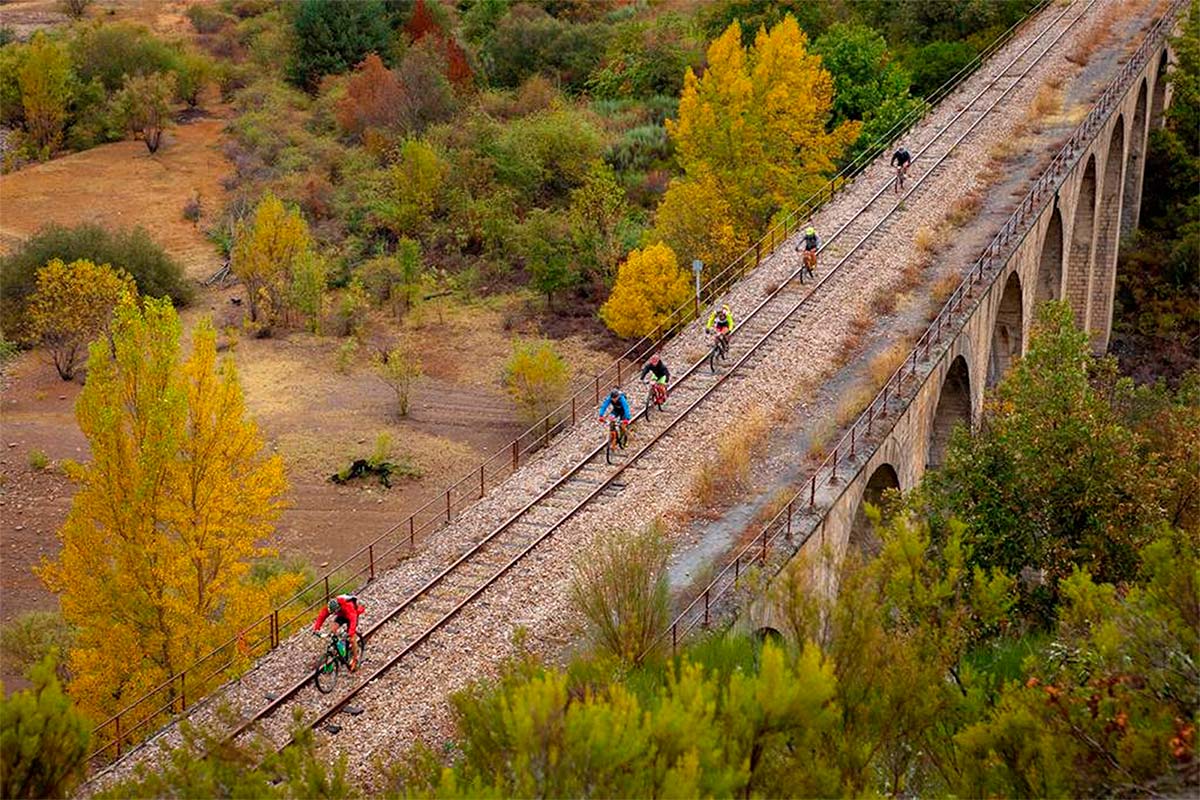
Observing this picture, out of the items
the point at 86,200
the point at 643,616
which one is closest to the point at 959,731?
the point at 643,616

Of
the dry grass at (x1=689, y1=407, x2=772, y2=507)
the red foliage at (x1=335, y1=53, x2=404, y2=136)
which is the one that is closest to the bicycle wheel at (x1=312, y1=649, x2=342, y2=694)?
the dry grass at (x1=689, y1=407, x2=772, y2=507)

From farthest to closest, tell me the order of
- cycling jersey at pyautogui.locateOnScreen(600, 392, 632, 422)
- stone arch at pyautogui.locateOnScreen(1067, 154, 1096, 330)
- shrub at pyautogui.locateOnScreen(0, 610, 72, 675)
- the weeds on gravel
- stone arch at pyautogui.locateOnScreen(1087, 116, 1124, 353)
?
stone arch at pyautogui.locateOnScreen(1087, 116, 1124, 353) < stone arch at pyautogui.locateOnScreen(1067, 154, 1096, 330) < the weeds on gravel < shrub at pyautogui.locateOnScreen(0, 610, 72, 675) < cycling jersey at pyautogui.locateOnScreen(600, 392, 632, 422)

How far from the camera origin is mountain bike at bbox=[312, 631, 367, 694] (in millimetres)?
18172

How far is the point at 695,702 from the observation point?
11273 millimetres

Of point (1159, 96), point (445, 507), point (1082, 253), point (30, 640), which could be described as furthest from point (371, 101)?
point (30, 640)

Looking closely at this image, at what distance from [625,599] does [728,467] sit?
6.12 m

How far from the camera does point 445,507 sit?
34938 mm

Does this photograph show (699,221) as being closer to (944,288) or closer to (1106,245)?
(944,288)

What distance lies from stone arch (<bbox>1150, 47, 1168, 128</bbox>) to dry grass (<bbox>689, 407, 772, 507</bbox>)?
33080mm

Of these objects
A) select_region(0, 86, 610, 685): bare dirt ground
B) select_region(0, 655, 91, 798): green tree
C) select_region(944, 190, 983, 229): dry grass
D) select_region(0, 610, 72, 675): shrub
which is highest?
select_region(0, 655, 91, 798): green tree

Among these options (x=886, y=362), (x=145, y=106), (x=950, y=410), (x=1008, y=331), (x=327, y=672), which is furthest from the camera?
(x=145, y=106)

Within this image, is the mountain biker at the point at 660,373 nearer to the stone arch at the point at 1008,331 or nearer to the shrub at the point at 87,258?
the stone arch at the point at 1008,331

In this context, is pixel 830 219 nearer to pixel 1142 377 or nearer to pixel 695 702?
pixel 1142 377

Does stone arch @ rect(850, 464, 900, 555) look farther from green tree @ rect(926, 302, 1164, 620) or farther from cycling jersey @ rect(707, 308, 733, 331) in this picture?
cycling jersey @ rect(707, 308, 733, 331)
